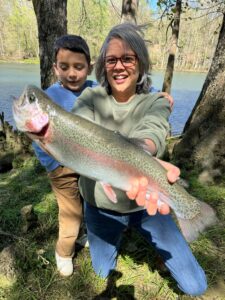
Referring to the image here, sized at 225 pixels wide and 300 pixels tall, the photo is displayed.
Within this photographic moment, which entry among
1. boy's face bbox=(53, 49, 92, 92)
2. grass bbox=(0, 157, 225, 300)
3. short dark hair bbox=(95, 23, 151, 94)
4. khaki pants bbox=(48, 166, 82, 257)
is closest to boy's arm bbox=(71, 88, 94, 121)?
short dark hair bbox=(95, 23, 151, 94)

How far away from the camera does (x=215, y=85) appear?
5.44 meters

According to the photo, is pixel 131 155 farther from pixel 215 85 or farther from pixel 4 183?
pixel 4 183

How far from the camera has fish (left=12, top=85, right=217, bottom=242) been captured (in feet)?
6.39

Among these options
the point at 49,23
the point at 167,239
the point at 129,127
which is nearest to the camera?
the point at 129,127

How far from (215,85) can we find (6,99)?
48.8 feet

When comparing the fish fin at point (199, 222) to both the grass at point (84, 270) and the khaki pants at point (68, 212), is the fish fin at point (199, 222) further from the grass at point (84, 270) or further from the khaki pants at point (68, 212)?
the khaki pants at point (68, 212)

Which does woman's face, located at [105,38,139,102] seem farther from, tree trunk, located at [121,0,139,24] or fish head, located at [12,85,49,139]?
tree trunk, located at [121,0,139,24]

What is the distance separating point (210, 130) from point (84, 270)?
3273mm

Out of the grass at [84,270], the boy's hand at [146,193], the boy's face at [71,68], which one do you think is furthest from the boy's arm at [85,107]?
A: the grass at [84,270]

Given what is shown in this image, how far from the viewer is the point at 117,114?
8.63 ft

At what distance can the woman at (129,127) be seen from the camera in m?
2.38

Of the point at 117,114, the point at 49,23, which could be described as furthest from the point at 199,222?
the point at 49,23

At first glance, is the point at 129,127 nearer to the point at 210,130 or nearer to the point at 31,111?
the point at 31,111

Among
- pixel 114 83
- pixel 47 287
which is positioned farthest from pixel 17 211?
pixel 114 83
